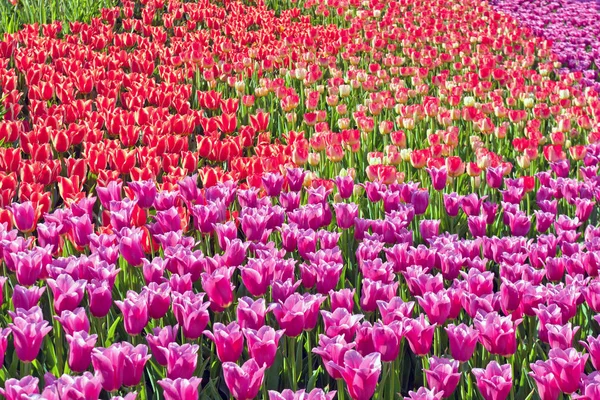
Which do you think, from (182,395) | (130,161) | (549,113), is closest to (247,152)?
(130,161)

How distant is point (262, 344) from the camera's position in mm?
2059

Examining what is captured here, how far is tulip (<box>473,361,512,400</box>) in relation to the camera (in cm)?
195

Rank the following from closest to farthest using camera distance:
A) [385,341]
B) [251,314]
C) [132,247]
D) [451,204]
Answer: [385,341], [251,314], [132,247], [451,204]

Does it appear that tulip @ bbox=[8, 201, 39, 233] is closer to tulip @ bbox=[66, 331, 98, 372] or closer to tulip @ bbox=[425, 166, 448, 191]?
tulip @ bbox=[66, 331, 98, 372]

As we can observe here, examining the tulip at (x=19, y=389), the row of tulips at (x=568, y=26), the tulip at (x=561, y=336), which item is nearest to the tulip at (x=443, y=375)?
the tulip at (x=561, y=336)

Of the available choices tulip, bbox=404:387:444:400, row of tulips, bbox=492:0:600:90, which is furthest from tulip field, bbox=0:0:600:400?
row of tulips, bbox=492:0:600:90

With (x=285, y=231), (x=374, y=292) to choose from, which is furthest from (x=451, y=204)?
(x=374, y=292)

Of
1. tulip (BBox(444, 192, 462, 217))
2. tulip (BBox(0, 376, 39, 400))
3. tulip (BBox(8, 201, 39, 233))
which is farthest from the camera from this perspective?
tulip (BBox(444, 192, 462, 217))

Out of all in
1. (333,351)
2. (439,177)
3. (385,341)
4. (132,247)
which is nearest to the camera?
(333,351)

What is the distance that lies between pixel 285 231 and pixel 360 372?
1104mm

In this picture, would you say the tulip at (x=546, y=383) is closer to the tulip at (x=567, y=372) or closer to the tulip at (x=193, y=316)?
the tulip at (x=567, y=372)

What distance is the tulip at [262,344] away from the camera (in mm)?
2061

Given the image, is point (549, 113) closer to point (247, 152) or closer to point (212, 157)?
point (247, 152)

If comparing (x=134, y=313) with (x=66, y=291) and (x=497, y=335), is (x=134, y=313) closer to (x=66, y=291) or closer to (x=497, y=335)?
(x=66, y=291)
